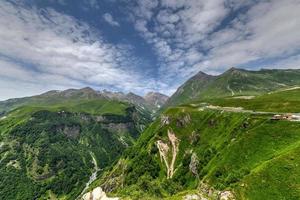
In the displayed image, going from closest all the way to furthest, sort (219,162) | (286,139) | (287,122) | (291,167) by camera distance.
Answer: (291,167) < (286,139) < (287,122) < (219,162)

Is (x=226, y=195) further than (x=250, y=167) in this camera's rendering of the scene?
No

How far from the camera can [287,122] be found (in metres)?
152

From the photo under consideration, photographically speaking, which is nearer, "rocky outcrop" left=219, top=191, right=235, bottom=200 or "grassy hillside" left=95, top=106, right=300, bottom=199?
"rocky outcrop" left=219, top=191, right=235, bottom=200

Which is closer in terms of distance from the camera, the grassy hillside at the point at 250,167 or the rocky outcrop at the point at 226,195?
the rocky outcrop at the point at 226,195

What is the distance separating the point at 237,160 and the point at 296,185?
60986 mm

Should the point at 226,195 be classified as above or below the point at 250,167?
below

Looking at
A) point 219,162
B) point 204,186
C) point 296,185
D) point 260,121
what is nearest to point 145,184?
point 204,186

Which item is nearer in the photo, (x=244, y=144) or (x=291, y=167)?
(x=291, y=167)

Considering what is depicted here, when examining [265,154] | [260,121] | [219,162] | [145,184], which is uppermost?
[260,121]

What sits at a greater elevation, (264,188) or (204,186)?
(264,188)

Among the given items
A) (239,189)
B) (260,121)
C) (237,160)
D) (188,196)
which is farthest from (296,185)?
(260,121)

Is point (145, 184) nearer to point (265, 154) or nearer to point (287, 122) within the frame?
point (265, 154)

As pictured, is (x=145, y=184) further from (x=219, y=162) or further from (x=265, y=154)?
(x=265, y=154)

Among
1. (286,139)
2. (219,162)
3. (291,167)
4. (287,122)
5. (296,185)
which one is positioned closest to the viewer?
(296,185)
